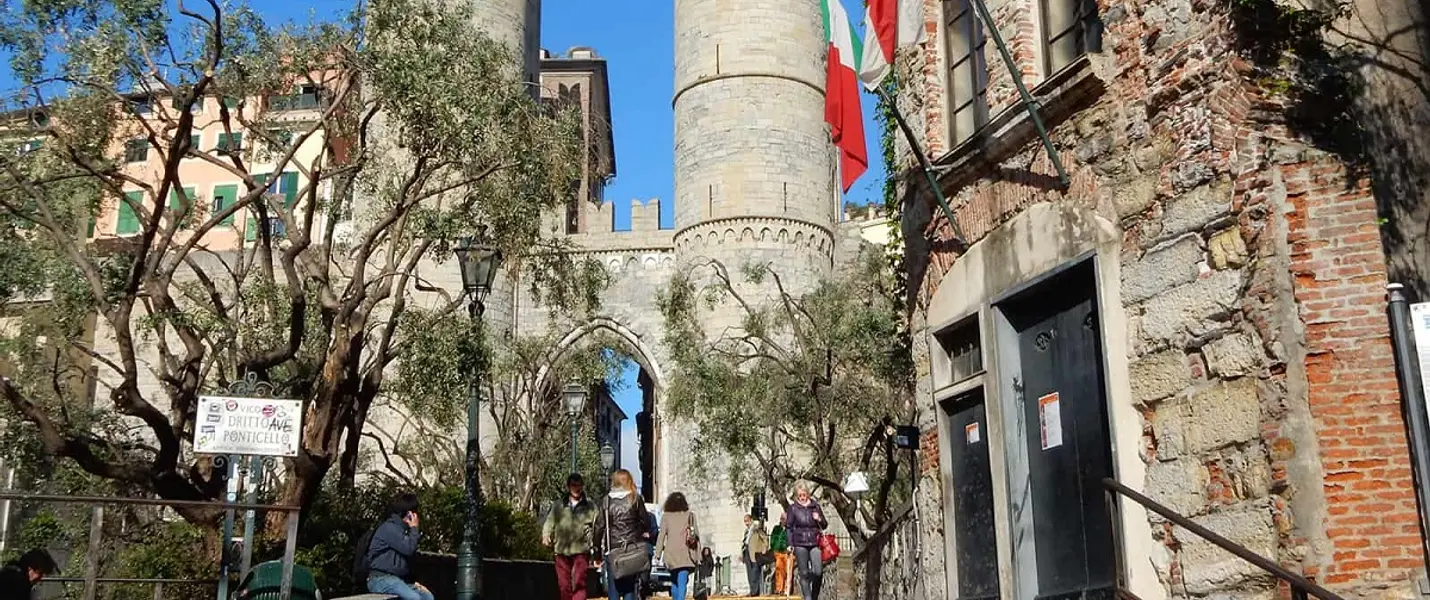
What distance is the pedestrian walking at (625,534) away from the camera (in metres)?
9.59

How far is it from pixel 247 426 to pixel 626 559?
3.04 meters

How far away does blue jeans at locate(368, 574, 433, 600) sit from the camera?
331 inches

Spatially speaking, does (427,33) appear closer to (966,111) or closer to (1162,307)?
(966,111)

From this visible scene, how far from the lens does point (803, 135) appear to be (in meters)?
32.5

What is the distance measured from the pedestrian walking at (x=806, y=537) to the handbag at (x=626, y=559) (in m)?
2.87

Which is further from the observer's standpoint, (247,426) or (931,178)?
(931,178)

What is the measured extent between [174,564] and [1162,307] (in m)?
8.45

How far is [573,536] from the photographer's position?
33.8ft

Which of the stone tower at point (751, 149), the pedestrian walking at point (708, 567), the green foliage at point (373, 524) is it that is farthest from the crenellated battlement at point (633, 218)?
the green foliage at point (373, 524)

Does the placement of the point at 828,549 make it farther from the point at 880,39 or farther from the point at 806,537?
the point at 880,39

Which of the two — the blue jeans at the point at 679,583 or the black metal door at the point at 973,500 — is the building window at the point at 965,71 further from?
the blue jeans at the point at 679,583

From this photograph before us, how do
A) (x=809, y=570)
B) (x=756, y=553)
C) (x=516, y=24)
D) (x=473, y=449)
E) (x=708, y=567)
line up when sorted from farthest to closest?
1. (x=516, y=24)
2. (x=708, y=567)
3. (x=756, y=553)
4. (x=809, y=570)
5. (x=473, y=449)

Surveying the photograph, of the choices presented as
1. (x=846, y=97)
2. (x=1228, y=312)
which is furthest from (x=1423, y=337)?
(x=846, y=97)

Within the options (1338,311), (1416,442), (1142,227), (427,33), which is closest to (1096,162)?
(1142,227)
